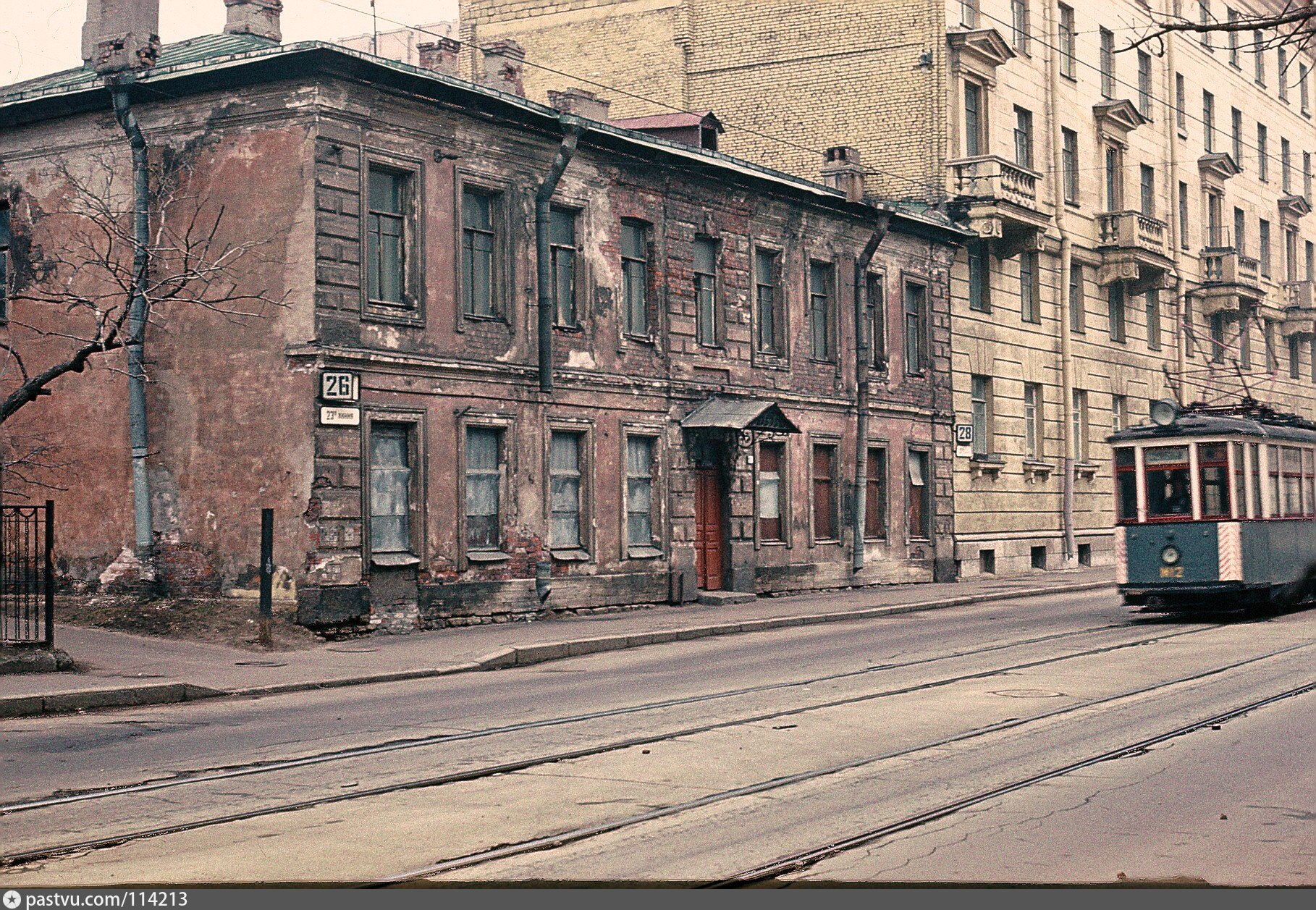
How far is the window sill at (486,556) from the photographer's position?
76.3ft

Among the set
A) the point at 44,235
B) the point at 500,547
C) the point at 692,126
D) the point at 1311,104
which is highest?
the point at 1311,104

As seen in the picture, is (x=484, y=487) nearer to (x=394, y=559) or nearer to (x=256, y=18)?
(x=394, y=559)

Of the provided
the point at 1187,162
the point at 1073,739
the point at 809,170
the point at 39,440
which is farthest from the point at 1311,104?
the point at 1073,739

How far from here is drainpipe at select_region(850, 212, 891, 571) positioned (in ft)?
105

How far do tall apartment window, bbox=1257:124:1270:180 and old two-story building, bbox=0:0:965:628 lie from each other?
29.0m

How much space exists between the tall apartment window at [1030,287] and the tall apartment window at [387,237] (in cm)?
2010

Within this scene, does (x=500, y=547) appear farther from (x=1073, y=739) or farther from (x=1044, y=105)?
(x=1044, y=105)

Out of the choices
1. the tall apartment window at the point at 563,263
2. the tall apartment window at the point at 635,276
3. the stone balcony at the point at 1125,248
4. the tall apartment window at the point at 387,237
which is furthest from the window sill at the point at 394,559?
the stone balcony at the point at 1125,248

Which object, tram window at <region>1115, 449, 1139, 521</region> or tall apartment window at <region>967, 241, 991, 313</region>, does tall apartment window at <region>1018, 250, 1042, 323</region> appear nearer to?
tall apartment window at <region>967, 241, 991, 313</region>

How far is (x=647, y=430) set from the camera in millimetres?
26891

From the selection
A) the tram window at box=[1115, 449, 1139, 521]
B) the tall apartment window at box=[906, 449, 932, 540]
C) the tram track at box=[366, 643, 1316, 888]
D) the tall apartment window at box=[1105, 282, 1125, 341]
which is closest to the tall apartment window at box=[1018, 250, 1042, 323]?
the tall apartment window at box=[1105, 282, 1125, 341]

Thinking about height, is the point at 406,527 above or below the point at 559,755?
above

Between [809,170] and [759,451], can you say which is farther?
[809,170]

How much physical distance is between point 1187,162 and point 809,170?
16.6 meters
